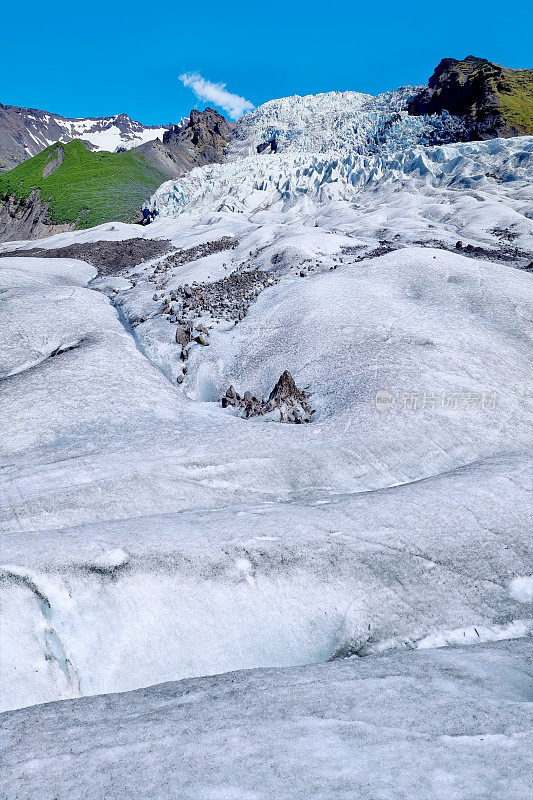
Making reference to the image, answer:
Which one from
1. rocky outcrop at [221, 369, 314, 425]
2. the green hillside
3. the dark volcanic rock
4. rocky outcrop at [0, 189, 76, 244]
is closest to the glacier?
rocky outcrop at [221, 369, 314, 425]

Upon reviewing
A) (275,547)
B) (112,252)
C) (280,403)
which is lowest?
(275,547)

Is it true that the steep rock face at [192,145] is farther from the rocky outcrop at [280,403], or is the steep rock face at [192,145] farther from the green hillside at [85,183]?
the rocky outcrop at [280,403]

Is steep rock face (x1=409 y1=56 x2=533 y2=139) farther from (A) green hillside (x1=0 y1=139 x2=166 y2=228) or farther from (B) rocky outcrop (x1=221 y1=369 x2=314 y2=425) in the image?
(B) rocky outcrop (x1=221 y1=369 x2=314 y2=425)

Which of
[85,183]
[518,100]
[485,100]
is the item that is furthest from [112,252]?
[518,100]

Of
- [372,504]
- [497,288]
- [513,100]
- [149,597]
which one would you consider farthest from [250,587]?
[513,100]

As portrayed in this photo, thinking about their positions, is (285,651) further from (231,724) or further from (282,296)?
(282,296)

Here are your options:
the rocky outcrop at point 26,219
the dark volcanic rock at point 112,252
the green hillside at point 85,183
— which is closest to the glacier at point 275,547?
the dark volcanic rock at point 112,252

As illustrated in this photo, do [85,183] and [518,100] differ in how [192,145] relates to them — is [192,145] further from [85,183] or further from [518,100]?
[518,100]
